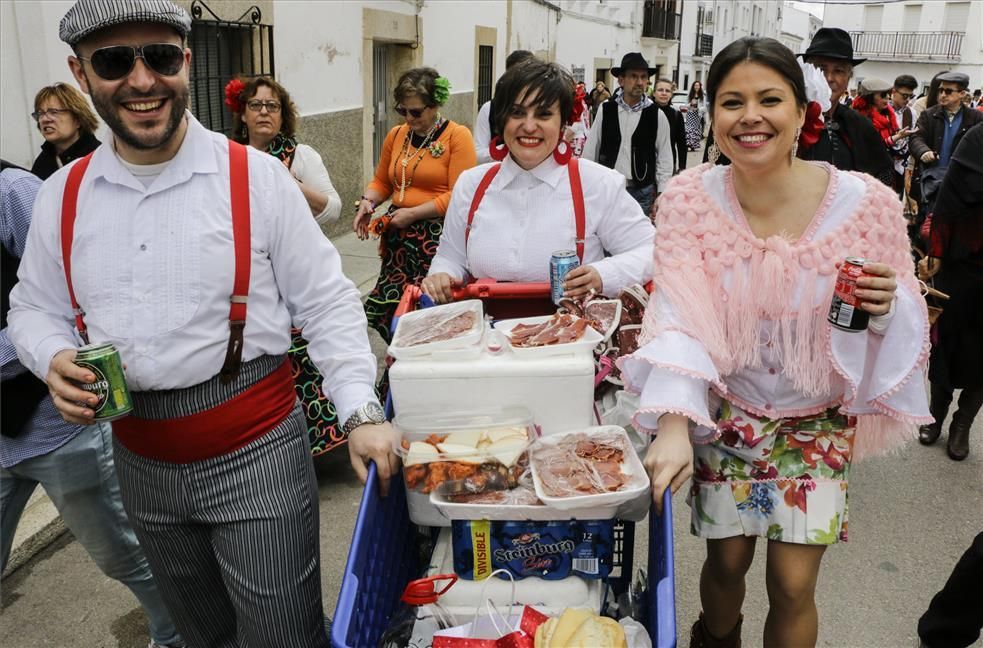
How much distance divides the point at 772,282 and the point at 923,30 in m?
47.7

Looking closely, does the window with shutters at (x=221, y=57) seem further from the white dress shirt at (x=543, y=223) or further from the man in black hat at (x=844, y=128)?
the white dress shirt at (x=543, y=223)

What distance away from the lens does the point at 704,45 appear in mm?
42000

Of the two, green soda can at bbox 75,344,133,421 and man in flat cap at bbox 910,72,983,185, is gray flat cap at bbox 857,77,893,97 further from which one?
green soda can at bbox 75,344,133,421

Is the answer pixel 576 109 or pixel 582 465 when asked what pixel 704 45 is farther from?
pixel 582 465

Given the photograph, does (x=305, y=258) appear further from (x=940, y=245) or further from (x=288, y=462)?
(x=940, y=245)

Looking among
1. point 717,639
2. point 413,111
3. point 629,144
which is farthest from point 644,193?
point 717,639

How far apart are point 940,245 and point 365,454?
354 centimetres

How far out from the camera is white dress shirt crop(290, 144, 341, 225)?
455 cm

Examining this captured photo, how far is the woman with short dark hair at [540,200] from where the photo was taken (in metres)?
2.94

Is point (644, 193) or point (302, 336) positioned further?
point (644, 193)

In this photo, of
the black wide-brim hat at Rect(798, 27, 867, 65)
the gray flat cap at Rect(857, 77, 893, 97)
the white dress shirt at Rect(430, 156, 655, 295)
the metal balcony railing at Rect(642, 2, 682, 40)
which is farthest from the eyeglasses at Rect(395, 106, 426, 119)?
the metal balcony railing at Rect(642, 2, 682, 40)

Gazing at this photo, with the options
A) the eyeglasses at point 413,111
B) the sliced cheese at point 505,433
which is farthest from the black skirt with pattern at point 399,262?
the sliced cheese at point 505,433

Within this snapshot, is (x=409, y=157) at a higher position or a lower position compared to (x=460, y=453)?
higher

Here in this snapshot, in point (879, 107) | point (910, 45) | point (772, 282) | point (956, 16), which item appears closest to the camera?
point (772, 282)
